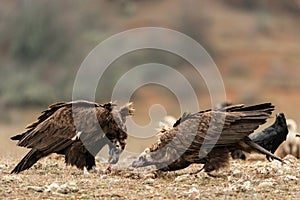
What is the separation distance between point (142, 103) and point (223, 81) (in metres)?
5.62

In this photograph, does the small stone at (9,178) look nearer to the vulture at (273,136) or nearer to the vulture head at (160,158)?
the vulture head at (160,158)

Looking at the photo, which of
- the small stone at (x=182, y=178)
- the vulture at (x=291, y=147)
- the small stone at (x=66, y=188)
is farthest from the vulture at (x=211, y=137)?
the vulture at (x=291, y=147)

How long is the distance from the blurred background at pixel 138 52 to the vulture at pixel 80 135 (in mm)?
19313

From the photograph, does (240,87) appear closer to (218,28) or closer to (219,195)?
(218,28)

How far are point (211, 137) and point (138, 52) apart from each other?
3034cm

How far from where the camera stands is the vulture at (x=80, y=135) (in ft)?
33.9

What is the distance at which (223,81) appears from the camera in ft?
128

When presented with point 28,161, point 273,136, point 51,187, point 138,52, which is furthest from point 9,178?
point 138,52

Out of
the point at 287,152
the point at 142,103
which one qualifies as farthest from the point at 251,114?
the point at 142,103

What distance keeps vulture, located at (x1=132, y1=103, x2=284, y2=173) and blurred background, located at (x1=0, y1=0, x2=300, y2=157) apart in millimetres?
20117

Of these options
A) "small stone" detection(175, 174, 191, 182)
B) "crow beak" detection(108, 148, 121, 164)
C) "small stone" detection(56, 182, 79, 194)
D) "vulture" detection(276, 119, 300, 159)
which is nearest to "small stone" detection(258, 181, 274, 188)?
"small stone" detection(175, 174, 191, 182)

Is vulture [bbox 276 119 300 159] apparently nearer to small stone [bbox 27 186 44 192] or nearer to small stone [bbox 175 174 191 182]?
→ small stone [bbox 175 174 191 182]

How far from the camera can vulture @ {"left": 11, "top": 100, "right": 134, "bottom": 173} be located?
10.3m

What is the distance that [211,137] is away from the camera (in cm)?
991
